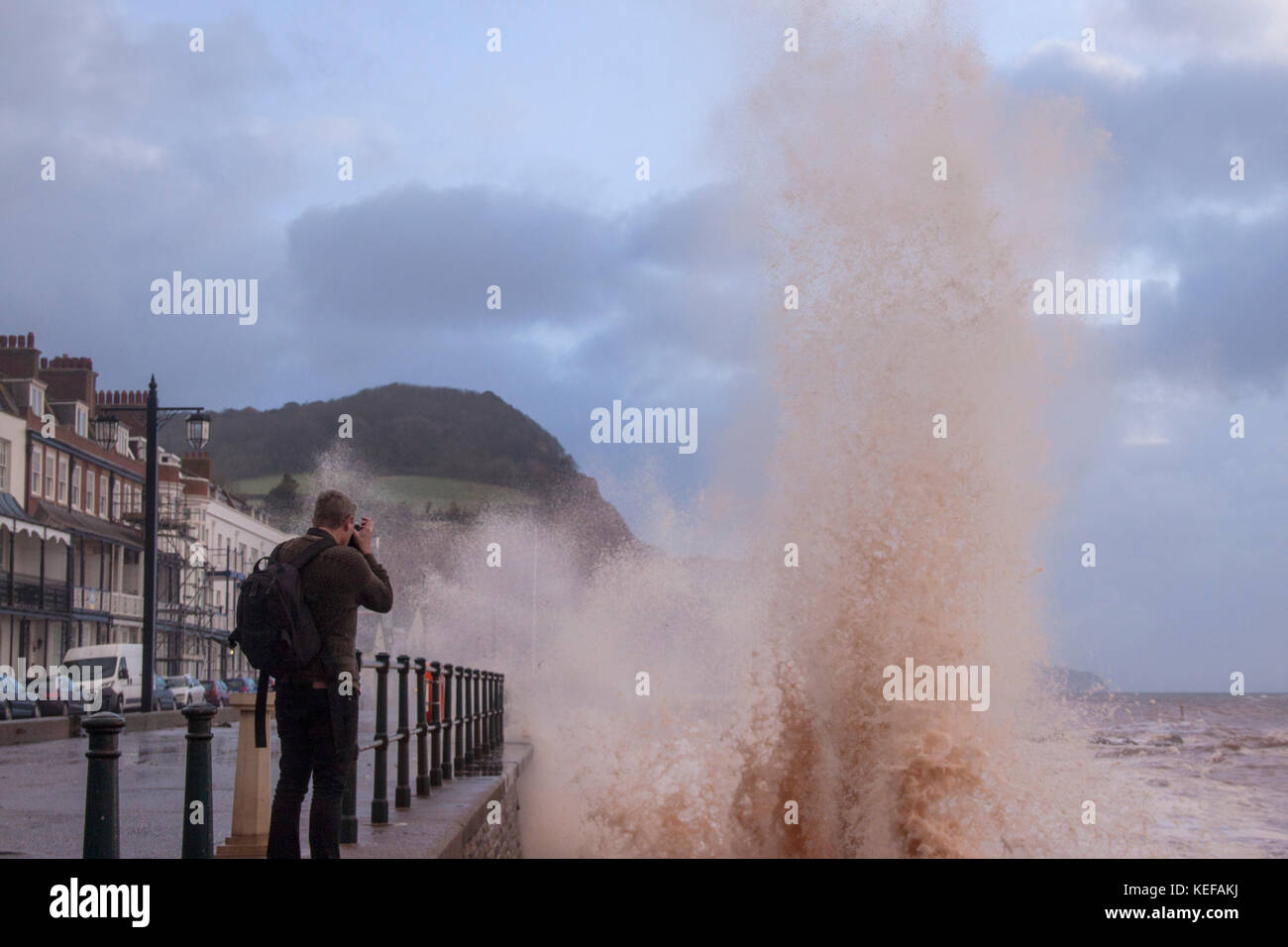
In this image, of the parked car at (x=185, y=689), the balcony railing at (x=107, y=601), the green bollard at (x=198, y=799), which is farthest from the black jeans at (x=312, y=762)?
the balcony railing at (x=107, y=601)

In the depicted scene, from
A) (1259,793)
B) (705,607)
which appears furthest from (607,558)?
(1259,793)

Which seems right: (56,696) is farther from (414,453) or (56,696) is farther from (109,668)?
(414,453)

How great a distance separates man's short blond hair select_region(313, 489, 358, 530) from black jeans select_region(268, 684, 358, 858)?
0.71 meters

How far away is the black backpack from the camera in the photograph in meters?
5.35

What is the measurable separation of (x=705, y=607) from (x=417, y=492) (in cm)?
6022

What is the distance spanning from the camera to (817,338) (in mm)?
15664

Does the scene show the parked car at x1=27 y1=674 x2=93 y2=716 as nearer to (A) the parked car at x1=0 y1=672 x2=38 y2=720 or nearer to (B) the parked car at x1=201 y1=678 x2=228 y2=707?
(A) the parked car at x1=0 y1=672 x2=38 y2=720

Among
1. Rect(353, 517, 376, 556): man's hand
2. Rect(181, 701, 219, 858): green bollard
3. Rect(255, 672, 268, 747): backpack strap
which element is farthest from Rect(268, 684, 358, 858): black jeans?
Rect(353, 517, 376, 556): man's hand

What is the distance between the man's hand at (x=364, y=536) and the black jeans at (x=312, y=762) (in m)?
0.64
